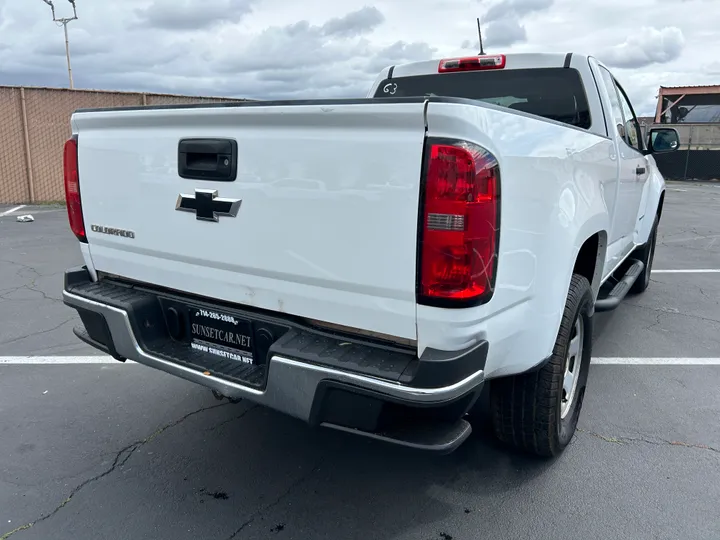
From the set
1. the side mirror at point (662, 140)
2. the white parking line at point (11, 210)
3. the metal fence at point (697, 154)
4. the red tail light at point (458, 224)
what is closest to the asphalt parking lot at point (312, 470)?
the red tail light at point (458, 224)

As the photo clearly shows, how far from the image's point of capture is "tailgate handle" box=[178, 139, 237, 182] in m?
2.43

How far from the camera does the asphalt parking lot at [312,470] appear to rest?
2.56m

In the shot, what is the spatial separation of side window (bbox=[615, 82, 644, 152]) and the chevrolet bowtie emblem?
10.7 feet

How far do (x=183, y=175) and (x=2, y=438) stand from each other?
1872 millimetres

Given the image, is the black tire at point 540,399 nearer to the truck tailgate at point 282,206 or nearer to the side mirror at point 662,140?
the truck tailgate at point 282,206

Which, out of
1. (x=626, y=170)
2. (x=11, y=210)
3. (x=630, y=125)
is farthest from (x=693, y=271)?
(x=11, y=210)

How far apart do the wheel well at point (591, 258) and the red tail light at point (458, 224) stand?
4.46ft

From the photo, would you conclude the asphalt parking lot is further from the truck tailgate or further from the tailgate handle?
the tailgate handle

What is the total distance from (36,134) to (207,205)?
510 inches

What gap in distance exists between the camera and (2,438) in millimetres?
3250

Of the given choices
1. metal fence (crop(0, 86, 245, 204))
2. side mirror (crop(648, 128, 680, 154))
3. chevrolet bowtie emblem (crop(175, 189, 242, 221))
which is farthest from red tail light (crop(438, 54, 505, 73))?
metal fence (crop(0, 86, 245, 204))

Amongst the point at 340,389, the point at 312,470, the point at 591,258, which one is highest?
the point at 591,258

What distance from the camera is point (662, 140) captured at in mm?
5027

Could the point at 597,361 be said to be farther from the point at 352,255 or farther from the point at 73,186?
the point at 73,186
